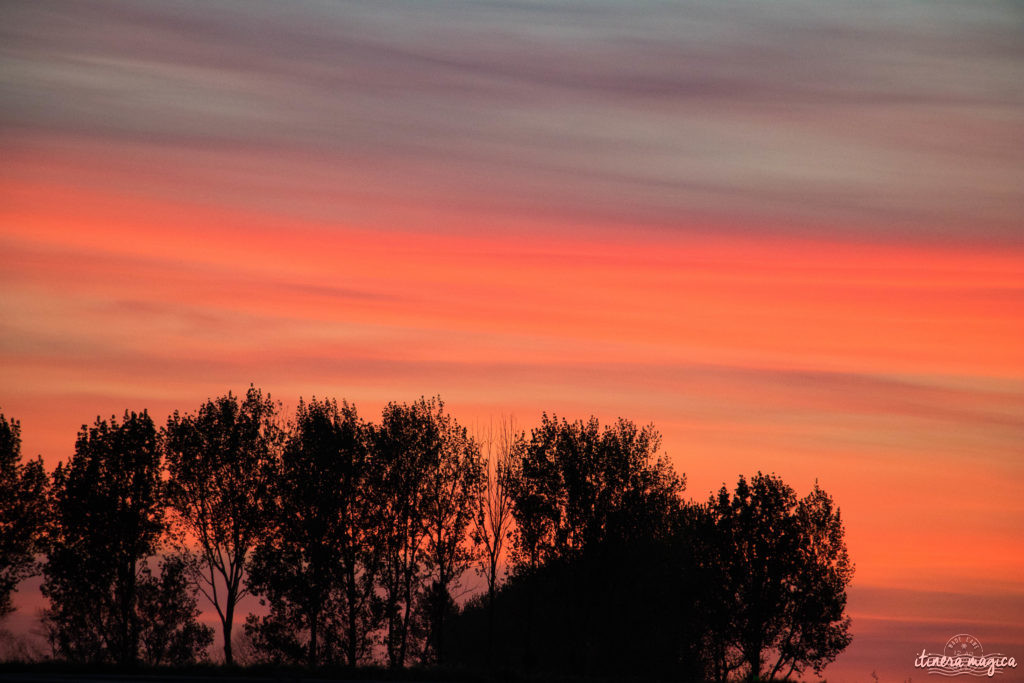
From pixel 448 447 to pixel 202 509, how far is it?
63.1ft

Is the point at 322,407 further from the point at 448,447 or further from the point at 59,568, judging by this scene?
the point at 59,568

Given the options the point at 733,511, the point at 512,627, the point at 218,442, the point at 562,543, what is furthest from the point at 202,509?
the point at 733,511

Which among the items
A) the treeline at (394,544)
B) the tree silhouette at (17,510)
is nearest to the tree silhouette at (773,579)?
the treeline at (394,544)

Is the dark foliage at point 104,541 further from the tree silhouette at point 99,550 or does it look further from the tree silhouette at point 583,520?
the tree silhouette at point 583,520

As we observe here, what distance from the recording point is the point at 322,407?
89062 millimetres

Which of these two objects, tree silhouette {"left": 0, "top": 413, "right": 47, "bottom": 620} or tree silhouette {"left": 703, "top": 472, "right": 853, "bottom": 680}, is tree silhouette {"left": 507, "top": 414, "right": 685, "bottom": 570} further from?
tree silhouette {"left": 0, "top": 413, "right": 47, "bottom": 620}

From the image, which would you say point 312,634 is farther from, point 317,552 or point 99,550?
point 99,550

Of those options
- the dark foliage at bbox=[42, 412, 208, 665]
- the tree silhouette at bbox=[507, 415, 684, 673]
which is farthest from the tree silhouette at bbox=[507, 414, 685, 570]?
the dark foliage at bbox=[42, 412, 208, 665]

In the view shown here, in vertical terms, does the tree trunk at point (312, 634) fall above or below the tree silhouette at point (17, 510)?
below

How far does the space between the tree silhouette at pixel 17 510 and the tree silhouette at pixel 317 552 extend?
16.5 metres

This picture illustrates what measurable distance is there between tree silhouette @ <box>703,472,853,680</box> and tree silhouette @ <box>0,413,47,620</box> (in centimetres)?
5112

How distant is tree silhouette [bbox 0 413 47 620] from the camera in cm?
7919

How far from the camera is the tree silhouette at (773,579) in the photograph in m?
84.2

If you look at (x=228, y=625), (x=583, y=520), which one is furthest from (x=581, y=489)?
(x=228, y=625)
